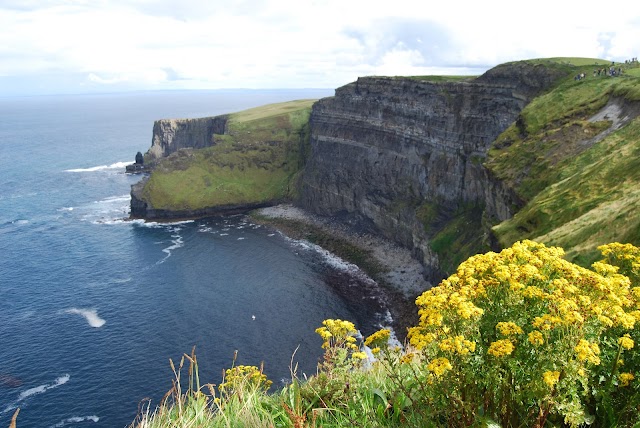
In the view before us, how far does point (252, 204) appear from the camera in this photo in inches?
5694

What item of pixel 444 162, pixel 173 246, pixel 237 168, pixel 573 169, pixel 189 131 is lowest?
pixel 173 246

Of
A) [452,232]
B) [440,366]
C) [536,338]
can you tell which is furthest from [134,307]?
[536,338]

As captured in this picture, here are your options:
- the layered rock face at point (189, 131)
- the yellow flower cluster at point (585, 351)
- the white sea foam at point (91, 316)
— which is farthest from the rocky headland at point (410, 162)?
the white sea foam at point (91, 316)

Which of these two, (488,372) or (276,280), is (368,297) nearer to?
(276,280)

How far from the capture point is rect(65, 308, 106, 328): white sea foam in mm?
74219

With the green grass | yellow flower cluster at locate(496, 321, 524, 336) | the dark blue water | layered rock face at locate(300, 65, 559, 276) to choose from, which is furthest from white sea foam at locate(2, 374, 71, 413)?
yellow flower cluster at locate(496, 321, 524, 336)

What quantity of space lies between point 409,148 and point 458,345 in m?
102

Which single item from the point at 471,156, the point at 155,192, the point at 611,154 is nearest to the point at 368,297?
the point at 471,156

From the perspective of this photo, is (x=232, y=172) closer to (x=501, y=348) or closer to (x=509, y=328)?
(x=509, y=328)

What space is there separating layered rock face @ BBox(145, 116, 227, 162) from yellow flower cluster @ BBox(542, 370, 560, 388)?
593 ft

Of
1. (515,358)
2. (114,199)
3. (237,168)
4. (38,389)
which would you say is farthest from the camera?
(114,199)

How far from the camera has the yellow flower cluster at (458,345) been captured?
27.5 feet

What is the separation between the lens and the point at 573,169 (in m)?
53.7

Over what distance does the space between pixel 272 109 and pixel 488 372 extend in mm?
196329
